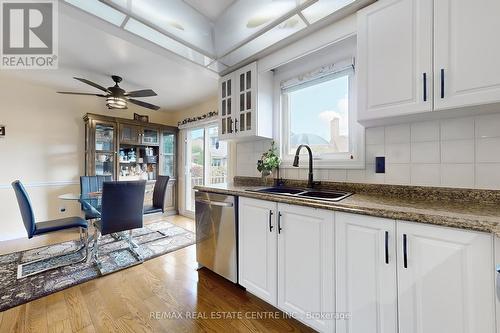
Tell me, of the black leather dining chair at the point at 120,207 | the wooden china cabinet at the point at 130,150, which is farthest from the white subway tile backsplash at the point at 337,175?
the wooden china cabinet at the point at 130,150

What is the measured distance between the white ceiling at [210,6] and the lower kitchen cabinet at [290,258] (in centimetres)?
171

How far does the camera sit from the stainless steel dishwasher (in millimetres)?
1843

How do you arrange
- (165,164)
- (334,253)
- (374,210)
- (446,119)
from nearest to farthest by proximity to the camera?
1. (374,210)
2. (334,253)
3. (446,119)
4. (165,164)

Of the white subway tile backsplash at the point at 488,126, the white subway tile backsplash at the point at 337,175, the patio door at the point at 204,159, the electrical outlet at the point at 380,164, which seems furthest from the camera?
the patio door at the point at 204,159

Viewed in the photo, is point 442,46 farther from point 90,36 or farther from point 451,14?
point 90,36

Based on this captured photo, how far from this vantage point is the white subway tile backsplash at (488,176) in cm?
120

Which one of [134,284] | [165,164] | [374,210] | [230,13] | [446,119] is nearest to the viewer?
[374,210]

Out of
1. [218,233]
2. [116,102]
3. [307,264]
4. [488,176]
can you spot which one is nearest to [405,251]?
[307,264]

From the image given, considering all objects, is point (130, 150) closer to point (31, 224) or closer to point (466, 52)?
point (31, 224)

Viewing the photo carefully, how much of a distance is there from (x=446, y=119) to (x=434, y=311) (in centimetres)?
114

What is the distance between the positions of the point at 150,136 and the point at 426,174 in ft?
14.7

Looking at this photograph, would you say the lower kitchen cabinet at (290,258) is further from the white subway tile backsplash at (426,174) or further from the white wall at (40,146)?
the white wall at (40,146)

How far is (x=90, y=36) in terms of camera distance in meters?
2.03

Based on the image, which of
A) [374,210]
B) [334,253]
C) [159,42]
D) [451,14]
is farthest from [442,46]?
[159,42]
